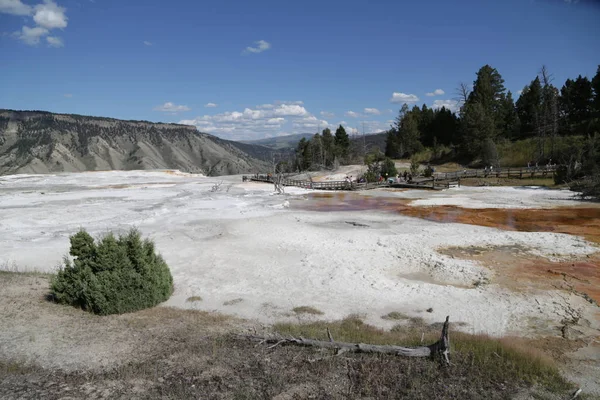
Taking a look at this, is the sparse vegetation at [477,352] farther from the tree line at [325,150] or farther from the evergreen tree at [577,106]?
the tree line at [325,150]

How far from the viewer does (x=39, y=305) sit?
1103 centimetres

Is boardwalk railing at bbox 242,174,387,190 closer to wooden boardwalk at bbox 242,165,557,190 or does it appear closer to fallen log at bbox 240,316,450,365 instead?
wooden boardwalk at bbox 242,165,557,190

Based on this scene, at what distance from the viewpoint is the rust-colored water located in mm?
24294

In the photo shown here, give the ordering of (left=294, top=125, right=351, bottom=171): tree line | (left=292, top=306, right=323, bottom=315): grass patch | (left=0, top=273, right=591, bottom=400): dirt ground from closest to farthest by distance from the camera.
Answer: (left=0, top=273, right=591, bottom=400): dirt ground < (left=292, top=306, right=323, bottom=315): grass patch < (left=294, top=125, right=351, bottom=171): tree line

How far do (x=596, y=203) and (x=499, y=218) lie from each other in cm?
1150

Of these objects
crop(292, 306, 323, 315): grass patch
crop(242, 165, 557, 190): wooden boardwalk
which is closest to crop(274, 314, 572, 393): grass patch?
crop(292, 306, 323, 315): grass patch

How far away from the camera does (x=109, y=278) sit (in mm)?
11367

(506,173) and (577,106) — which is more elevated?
(577,106)

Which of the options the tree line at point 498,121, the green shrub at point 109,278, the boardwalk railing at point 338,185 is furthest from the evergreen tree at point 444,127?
the green shrub at point 109,278

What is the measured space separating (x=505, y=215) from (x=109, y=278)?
2670cm

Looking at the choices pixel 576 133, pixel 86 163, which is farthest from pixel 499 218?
pixel 86 163

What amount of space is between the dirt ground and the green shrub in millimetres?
1158

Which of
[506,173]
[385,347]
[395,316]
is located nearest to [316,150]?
[506,173]

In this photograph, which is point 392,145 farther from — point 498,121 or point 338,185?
point 338,185
